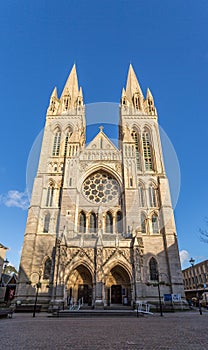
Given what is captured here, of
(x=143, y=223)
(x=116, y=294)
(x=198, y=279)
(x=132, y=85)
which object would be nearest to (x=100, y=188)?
(x=143, y=223)

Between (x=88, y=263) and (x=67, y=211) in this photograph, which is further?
(x=67, y=211)

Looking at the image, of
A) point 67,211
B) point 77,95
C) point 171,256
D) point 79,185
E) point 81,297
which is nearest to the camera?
point 81,297

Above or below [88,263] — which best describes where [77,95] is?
above

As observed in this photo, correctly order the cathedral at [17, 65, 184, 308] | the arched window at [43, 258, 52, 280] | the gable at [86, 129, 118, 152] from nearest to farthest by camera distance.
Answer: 1. the cathedral at [17, 65, 184, 308]
2. the arched window at [43, 258, 52, 280]
3. the gable at [86, 129, 118, 152]

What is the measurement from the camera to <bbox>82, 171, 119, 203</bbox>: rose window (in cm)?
2771

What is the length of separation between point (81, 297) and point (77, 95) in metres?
33.2

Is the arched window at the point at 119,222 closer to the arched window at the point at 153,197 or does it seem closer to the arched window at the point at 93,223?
the arched window at the point at 93,223

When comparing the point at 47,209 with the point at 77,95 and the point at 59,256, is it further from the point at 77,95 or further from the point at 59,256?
the point at 77,95

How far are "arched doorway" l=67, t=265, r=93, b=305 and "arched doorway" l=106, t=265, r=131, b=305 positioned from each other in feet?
6.66

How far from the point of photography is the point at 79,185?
27969 mm

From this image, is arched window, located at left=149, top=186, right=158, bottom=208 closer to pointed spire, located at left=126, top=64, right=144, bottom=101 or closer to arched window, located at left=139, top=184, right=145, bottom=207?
arched window, located at left=139, top=184, right=145, bottom=207

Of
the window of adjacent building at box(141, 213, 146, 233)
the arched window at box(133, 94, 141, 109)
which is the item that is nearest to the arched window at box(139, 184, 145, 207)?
the window of adjacent building at box(141, 213, 146, 233)

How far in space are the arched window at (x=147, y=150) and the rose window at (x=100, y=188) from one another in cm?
540

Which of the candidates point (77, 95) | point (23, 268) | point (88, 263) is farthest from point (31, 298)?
point (77, 95)
